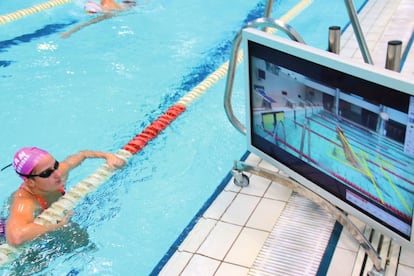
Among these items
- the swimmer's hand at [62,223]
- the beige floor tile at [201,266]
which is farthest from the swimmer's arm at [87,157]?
the beige floor tile at [201,266]

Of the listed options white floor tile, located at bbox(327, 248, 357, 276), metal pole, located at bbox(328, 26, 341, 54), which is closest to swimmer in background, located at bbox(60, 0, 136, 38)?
metal pole, located at bbox(328, 26, 341, 54)

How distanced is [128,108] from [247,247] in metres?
2.38

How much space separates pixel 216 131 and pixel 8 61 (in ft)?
10.1

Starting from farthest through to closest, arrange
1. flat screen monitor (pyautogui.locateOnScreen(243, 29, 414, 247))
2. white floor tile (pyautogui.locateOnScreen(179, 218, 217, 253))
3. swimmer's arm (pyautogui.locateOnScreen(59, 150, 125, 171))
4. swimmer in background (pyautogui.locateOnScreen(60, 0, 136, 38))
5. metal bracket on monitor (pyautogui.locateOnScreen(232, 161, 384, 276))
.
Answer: swimmer in background (pyautogui.locateOnScreen(60, 0, 136, 38))
swimmer's arm (pyautogui.locateOnScreen(59, 150, 125, 171))
white floor tile (pyautogui.locateOnScreen(179, 218, 217, 253))
metal bracket on monitor (pyautogui.locateOnScreen(232, 161, 384, 276))
flat screen monitor (pyautogui.locateOnScreen(243, 29, 414, 247))

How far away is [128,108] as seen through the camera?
459 cm

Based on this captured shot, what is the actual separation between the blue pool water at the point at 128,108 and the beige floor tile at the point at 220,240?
11.0 inches

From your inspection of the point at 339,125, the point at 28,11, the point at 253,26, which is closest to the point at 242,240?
the point at 339,125

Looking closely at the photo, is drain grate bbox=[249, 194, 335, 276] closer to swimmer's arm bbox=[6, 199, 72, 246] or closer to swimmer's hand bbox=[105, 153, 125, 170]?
swimmer's arm bbox=[6, 199, 72, 246]

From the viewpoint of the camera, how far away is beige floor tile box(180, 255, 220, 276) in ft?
8.23

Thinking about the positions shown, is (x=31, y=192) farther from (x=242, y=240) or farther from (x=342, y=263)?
(x=342, y=263)

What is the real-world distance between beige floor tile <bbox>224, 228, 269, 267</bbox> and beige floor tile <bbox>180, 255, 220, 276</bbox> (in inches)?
3.3

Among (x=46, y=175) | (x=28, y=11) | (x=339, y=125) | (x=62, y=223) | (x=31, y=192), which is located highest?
(x=339, y=125)

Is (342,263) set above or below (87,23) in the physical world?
below

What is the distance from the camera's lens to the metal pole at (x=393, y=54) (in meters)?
1.97
